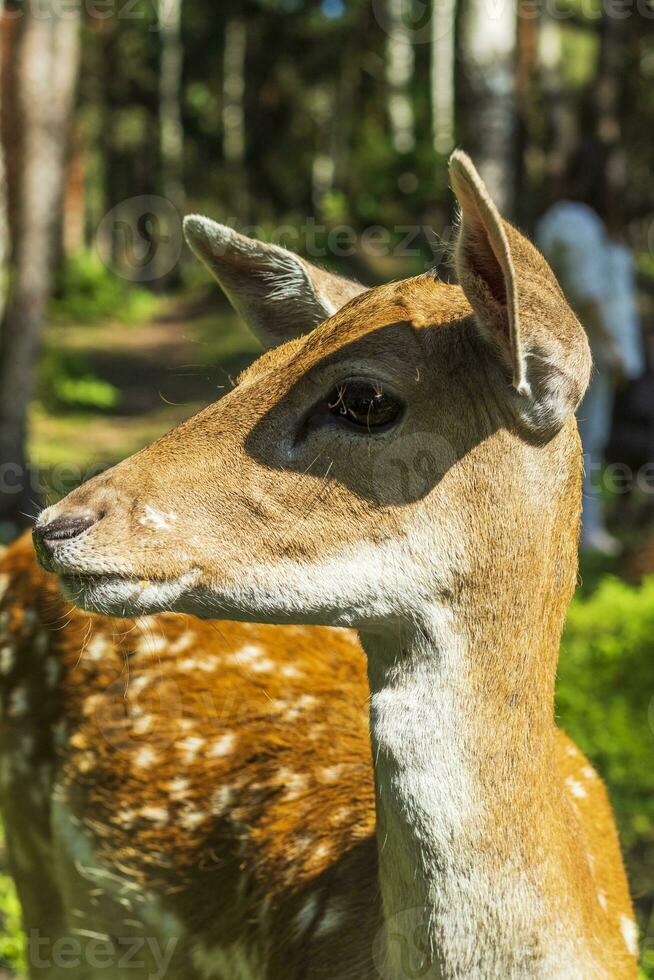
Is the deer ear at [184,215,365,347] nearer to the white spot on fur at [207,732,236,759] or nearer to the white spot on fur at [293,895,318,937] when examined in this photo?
the white spot on fur at [207,732,236,759]

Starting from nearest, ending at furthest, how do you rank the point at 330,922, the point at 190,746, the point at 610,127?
1. the point at 330,922
2. the point at 190,746
3. the point at 610,127

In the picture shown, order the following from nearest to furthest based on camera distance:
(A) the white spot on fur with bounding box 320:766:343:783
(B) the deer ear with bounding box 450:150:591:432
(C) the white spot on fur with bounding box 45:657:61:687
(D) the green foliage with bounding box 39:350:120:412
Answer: (B) the deer ear with bounding box 450:150:591:432 → (A) the white spot on fur with bounding box 320:766:343:783 → (C) the white spot on fur with bounding box 45:657:61:687 → (D) the green foliage with bounding box 39:350:120:412

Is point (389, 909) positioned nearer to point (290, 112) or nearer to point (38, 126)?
point (38, 126)

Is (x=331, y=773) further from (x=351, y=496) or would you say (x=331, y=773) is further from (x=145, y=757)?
(x=351, y=496)

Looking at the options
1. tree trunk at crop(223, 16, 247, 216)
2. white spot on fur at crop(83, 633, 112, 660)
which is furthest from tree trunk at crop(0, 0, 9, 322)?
tree trunk at crop(223, 16, 247, 216)

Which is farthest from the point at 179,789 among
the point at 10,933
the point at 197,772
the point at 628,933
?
the point at 10,933

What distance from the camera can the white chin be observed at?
2318 millimetres

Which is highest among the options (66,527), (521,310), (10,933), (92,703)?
(521,310)

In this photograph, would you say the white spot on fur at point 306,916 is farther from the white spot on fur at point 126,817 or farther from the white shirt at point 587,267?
the white shirt at point 587,267

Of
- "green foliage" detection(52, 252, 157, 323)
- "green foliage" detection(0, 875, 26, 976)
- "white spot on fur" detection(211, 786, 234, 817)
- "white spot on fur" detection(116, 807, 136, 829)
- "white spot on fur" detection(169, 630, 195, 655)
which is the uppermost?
"green foliage" detection(52, 252, 157, 323)

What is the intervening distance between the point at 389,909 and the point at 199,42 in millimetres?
34152

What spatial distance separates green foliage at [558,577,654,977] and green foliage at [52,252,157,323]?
1588cm

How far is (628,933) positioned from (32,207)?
6.31 meters

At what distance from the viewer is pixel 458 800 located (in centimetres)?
235
